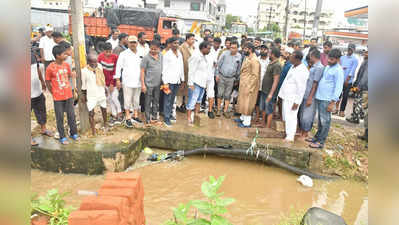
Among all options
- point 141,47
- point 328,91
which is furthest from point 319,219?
point 141,47

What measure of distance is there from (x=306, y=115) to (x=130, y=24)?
14180 millimetres

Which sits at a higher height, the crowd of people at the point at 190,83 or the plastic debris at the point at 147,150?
the crowd of people at the point at 190,83

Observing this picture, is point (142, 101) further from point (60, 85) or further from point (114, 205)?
point (114, 205)

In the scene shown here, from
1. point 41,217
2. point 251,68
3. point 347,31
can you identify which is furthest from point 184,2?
point 41,217

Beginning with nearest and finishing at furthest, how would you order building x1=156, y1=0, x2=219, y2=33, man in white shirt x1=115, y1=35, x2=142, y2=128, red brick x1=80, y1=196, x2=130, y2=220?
red brick x1=80, y1=196, x2=130, y2=220
man in white shirt x1=115, y1=35, x2=142, y2=128
building x1=156, y1=0, x2=219, y2=33

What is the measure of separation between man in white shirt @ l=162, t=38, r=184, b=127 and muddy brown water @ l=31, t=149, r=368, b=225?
113cm

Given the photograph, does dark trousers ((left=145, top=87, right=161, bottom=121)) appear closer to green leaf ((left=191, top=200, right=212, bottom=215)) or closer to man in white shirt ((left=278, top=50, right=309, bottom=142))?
man in white shirt ((left=278, top=50, right=309, bottom=142))

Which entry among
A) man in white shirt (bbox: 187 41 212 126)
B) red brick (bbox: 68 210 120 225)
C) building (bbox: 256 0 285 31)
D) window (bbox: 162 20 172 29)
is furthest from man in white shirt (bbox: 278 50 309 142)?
building (bbox: 256 0 285 31)

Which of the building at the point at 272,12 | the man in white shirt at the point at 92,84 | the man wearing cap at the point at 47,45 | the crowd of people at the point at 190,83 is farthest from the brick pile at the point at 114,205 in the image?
the building at the point at 272,12

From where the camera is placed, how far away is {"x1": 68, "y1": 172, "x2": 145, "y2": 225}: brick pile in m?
1.72

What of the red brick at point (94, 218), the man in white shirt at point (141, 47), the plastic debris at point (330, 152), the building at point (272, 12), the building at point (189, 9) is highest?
the building at point (272, 12)

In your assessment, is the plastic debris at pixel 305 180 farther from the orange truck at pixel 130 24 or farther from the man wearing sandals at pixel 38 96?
the orange truck at pixel 130 24

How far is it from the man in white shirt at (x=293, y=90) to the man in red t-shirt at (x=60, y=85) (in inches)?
144

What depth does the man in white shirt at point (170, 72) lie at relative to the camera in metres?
5.26
